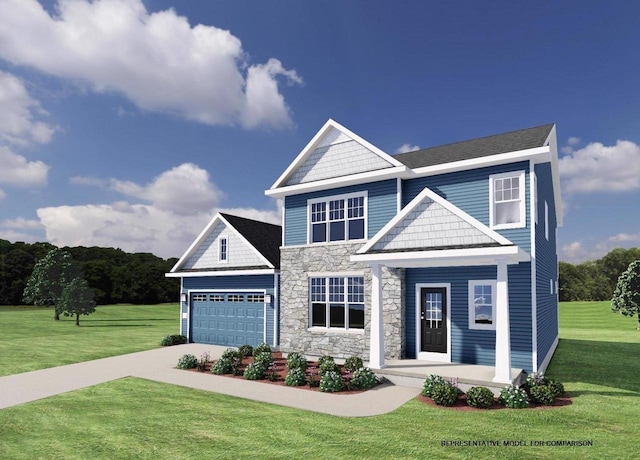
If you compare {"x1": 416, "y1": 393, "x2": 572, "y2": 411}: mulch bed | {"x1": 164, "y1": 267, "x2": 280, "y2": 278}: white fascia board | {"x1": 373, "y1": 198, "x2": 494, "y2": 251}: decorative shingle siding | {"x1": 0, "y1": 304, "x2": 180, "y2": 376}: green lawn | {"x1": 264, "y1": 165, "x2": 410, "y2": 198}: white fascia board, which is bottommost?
{"x1": 0, "y1": 304, "x2": 180, "y2": 376}: green lawn

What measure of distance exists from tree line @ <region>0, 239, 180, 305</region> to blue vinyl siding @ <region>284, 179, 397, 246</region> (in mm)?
51501

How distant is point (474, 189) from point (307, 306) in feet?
27.3

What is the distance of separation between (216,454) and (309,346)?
10.0m

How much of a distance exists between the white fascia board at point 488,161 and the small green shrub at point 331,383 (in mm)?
8267

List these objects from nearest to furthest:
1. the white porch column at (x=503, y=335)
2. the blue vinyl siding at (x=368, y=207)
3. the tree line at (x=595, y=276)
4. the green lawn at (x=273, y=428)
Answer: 1. the green lawn at (x=273, y=428)
2. the white porch column at (x=503, y=335)
3. the blue vinyl siding at (x=368, y=207)
4. the tree line at (x=595, y=276)

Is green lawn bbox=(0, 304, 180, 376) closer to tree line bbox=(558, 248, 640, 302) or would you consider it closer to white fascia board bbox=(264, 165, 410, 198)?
white fascia board bbox=(264, 165, 410, 198)

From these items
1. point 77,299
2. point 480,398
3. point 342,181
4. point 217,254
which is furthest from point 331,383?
point 77,299

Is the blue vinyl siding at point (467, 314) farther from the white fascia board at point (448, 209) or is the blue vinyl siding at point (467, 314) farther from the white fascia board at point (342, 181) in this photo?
the white fascia board at point (342, 181)

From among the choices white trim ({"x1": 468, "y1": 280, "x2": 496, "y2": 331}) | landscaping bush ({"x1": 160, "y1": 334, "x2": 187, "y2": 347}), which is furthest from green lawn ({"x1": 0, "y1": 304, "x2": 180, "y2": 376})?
white trim ({"x1": 468, "y1": 280, "x2": 496, "y2": 331})

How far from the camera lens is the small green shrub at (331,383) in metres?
12.8

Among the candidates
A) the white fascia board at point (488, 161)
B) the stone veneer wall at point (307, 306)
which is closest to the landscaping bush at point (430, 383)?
the stone veneer wall at point (307, 306)

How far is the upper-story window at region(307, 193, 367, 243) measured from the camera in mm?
17594

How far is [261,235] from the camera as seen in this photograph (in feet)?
78.6

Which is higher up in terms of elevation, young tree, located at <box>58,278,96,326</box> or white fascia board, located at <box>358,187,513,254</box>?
white fascia board, located at <box>358,187,513,254</box>
